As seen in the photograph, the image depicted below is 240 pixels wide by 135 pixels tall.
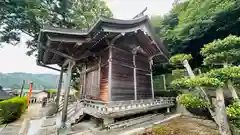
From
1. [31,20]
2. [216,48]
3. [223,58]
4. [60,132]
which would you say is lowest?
[60,132]

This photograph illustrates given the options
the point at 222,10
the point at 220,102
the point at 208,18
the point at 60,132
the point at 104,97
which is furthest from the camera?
the point at 208,18

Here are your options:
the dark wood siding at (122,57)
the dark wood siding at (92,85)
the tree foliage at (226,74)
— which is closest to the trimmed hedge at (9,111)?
the dark wood siding at (92,85)

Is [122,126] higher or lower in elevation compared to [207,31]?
lower

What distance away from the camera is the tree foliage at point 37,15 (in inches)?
371

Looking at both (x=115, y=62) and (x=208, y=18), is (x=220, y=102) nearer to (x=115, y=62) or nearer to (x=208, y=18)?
(x=115, y=62)

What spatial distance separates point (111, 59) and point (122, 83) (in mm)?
1346

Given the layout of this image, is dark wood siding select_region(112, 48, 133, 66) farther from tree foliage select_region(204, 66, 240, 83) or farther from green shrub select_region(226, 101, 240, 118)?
green shrub select_region(226, 101, 240, 118)

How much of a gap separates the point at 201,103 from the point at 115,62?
3839 millimetres

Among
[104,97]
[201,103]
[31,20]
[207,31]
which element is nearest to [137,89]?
[104,97]

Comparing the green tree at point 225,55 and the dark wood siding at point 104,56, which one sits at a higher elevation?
the dark wood siding at point 104,56

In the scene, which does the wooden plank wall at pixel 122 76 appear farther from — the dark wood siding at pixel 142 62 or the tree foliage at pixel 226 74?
the tree foliage at pixel 226 74

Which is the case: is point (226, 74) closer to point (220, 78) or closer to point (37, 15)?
point (220, 78)

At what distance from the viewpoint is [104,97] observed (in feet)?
19.6

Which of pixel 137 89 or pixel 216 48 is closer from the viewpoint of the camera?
pixel 216 48
